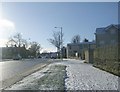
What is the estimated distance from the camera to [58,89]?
12.5 m

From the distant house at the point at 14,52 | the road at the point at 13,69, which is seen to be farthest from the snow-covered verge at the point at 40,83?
the distant house at the point at 14,52

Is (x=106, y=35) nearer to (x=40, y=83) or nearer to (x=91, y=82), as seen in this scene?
(x=91, y=82)

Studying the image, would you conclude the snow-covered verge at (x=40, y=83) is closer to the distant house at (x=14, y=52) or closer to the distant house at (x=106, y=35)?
the distant house at (x=106, y=35)

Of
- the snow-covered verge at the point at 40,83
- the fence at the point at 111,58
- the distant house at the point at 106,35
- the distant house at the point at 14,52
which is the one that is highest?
the distant house at the point at 106,35

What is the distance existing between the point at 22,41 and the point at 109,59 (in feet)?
373

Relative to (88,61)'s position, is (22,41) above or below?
above

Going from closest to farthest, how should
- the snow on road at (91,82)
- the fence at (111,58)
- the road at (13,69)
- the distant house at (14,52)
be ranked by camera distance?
the snow on road at (91,82) < the fence at (111,58) < the road at (13,69) < the distant house at (14,52)

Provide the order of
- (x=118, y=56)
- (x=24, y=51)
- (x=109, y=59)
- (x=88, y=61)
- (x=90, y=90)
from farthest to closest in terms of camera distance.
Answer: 1. (x=24, y=51)
2. (x=88, y=61)
3. (x=109, y=59)
4. (x=118, y=56)
5. (x=90, y=90)

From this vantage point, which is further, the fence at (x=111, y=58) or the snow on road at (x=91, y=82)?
the fence at (x=111, y=58)

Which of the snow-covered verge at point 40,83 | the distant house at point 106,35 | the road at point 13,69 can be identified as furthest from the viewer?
the distant house at point 106,35

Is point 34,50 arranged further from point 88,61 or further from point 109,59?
point 109,59

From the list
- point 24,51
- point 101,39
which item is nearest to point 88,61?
point 101,39

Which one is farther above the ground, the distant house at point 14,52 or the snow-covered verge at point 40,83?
the distant house at point 14,52

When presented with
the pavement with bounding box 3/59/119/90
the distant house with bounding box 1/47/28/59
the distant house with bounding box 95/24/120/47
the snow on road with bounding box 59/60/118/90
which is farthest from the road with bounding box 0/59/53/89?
the distant house with bounding box 1/47/28/59
